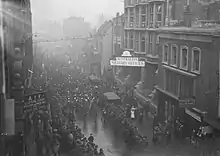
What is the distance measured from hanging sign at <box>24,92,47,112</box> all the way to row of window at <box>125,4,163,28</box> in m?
9.84

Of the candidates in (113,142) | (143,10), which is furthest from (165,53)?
(143,10)

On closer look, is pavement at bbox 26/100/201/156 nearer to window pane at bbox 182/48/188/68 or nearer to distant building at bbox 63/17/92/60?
window pane at bbox 182/48/188/68

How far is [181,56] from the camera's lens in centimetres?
1248

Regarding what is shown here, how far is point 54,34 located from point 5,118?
13.9m

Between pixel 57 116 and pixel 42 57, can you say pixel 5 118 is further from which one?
pixel 42 57

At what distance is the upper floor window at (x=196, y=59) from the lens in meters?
11.3

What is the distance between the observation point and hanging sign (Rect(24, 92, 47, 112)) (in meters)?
7.75

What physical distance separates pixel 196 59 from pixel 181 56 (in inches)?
39.7

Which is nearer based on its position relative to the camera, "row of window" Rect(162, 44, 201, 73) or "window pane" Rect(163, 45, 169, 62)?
"row of window" Rect(162, 44, 201, 73)

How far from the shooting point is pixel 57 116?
35.5ft

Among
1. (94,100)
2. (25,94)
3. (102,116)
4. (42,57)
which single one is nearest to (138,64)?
(94,100)

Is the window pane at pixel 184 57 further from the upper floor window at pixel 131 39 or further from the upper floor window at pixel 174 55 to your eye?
the upper floor window at pixel 131 39

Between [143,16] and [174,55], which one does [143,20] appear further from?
[174,55]

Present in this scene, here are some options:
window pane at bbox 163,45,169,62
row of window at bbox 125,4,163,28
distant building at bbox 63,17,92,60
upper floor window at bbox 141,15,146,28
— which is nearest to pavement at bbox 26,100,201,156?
window pane at bbox 163,45,169,62
